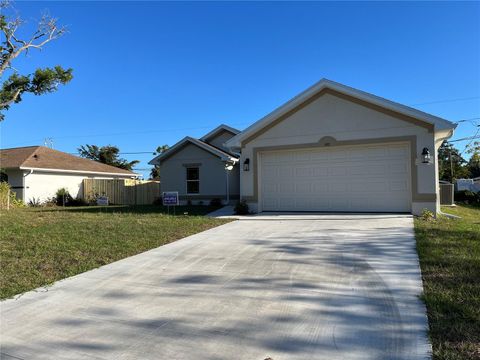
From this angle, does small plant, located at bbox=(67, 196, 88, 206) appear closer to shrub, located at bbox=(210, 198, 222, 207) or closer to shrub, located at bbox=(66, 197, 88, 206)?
shrub, located at bbox=(66, 197, 88, 206)

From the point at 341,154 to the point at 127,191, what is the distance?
15.1 metres

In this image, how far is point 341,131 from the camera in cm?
1283

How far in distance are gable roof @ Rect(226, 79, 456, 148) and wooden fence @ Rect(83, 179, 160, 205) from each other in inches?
416

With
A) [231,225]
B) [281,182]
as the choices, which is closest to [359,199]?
[281,182]

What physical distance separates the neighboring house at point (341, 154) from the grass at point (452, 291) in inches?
159

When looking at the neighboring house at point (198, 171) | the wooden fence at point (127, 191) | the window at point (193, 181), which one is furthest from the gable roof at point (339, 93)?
the wooden fence at point (127, 191)

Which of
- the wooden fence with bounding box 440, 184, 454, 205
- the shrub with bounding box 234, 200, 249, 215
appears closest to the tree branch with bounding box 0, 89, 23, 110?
the shrub with bounding box 234, 200, 249, 215

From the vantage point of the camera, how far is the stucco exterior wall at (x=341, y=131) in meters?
11.6

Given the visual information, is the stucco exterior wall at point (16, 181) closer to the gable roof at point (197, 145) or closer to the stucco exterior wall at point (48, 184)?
the stucco exterior wall at point (48, 184)

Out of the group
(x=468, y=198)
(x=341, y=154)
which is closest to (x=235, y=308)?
(x=341, y=154)

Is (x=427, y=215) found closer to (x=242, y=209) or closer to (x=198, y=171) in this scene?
(x=242, y=209)

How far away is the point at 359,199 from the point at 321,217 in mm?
1921

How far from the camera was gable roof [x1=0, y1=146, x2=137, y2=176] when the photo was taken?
74.2ft

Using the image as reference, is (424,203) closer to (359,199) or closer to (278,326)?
(359,199)
